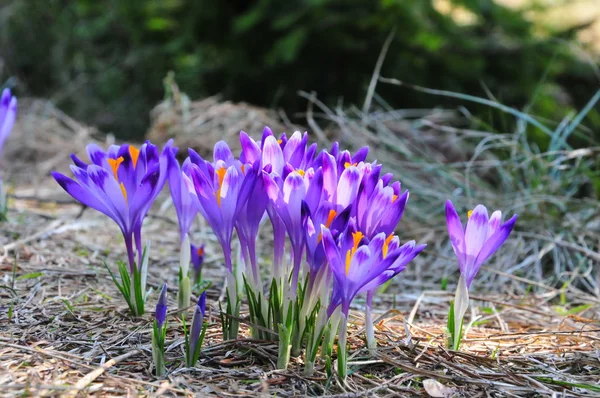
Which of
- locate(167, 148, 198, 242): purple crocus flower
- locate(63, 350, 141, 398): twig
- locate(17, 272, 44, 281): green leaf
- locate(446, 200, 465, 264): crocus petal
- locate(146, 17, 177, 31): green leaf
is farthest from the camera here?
locate(146, 17, 177, 31): green leaf

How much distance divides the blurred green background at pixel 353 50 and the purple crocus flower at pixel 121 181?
237 cm

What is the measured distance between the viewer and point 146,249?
1.89 metres

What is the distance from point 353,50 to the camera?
4.84 metres

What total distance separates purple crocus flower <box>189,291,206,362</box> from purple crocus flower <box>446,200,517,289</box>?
2.20 ft

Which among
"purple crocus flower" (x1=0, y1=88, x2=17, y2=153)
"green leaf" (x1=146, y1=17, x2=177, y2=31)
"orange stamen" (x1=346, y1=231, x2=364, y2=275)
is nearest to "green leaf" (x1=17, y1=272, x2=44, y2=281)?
"purple crocus flower" (x1=0, y1=88, x2=17, y2=153)

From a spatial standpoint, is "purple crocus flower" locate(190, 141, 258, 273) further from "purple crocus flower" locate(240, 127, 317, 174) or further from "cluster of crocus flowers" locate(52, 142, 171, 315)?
"cluster of crocus flowers" locate(52, 142, 171, 315)

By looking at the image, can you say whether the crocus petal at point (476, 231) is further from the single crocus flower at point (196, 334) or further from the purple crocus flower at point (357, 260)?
the single crocus flower at point (196, 334)

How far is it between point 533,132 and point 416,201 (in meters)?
1.45

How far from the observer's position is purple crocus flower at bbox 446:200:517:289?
65.8 inches

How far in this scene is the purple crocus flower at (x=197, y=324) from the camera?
153 cm

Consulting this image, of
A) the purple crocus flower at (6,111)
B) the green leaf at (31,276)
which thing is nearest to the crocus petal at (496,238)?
the green leaf at (31,276)

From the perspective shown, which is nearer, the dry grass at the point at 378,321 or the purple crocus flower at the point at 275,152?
the dry grass at the point at 378,321

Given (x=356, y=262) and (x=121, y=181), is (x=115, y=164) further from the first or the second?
(x=356, y=262)

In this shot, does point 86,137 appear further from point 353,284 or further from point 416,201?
point 353,284
